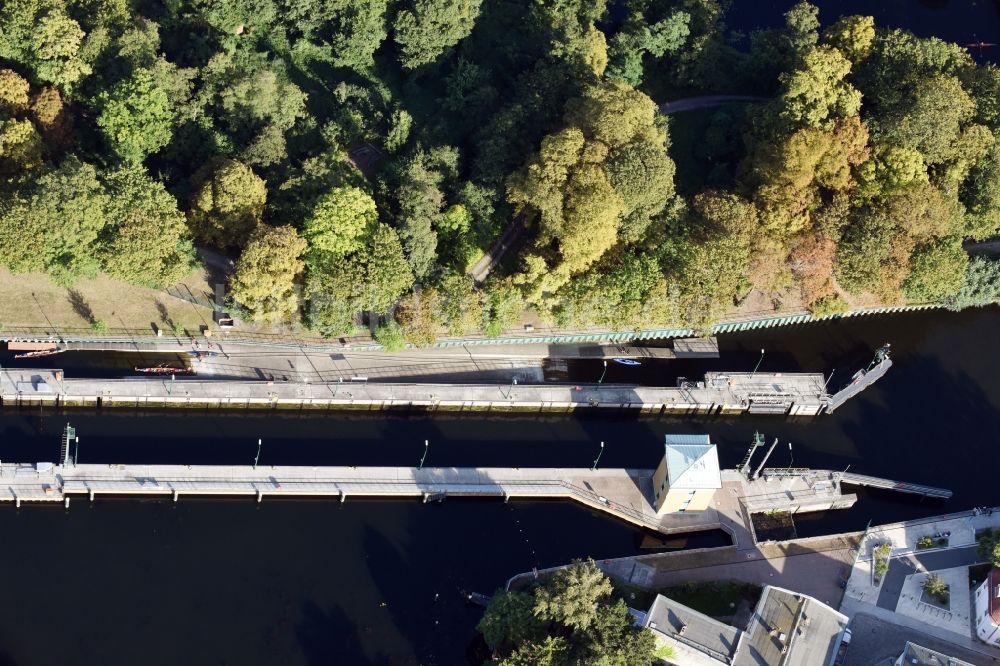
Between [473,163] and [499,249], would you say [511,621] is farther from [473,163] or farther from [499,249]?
[473,163]

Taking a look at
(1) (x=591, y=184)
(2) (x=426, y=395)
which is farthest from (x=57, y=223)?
(1) (x=591, y=184)

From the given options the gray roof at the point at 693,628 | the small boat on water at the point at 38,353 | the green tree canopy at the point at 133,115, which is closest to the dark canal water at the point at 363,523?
the small boat on water at the point at 38,353

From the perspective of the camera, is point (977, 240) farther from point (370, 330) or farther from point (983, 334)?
point (370, 330)

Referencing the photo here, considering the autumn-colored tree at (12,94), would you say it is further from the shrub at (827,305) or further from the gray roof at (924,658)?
the gray roof at (924,658)

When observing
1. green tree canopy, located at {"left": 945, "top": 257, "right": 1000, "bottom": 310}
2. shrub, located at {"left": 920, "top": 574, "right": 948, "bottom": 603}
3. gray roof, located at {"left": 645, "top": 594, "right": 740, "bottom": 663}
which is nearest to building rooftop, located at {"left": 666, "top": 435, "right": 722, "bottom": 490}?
gray roof, located at {"left": 645, "top": 594, "right": 740, "bottom": 663}

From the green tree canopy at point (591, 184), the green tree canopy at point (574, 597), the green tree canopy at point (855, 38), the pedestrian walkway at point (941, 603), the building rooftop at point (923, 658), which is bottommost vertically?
the green tree canopy at point (574, 597)
